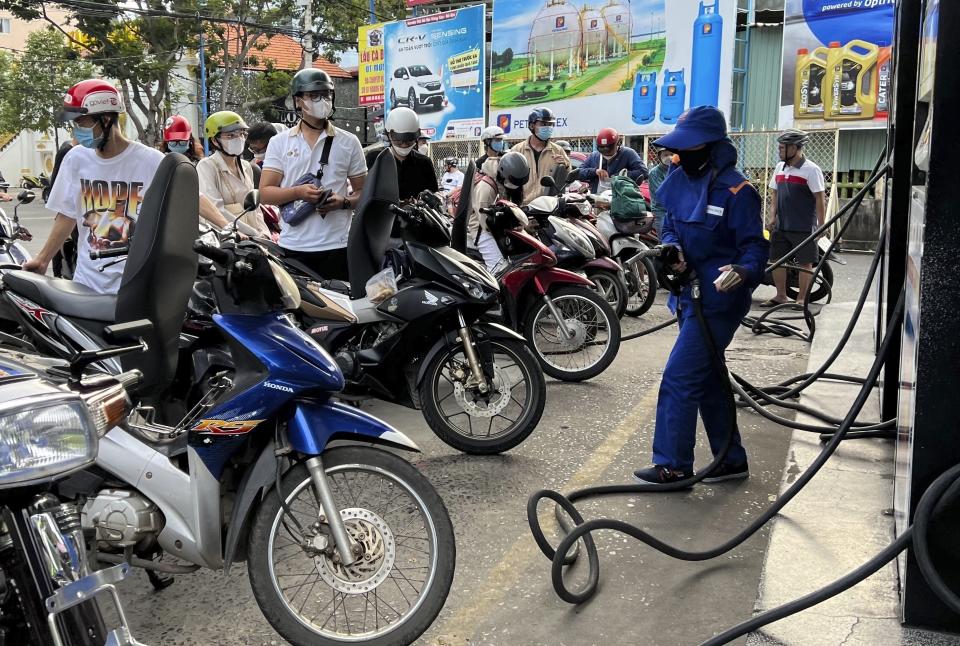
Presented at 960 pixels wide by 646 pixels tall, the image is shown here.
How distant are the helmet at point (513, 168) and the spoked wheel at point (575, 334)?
95 cm

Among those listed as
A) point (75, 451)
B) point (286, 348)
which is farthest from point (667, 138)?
point (75, 451)

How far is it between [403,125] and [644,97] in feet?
54.5

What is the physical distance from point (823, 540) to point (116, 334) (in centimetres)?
264

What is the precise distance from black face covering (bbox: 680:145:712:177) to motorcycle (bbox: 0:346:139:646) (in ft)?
10.3

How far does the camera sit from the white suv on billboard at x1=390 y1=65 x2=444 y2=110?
27547 millimetres

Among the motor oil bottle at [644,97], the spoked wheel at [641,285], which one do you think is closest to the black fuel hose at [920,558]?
the spoked wheel at [641,285]

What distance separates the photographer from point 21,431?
70.2 inches

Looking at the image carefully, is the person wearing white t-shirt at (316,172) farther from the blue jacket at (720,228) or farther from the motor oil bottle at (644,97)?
the motor oil bottle at (644,97)

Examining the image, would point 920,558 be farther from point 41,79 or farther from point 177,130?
point 41,79

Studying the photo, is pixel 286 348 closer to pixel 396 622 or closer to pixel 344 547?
pixel 344 547

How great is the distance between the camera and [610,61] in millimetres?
23266

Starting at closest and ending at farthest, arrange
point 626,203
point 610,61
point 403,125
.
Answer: point 403,125
point 626,203
point 610,61

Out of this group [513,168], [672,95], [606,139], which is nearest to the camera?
[513,168]

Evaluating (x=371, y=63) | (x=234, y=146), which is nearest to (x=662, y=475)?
(x=234, y=146)
